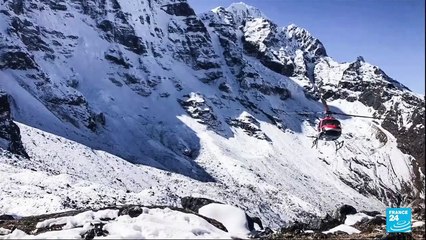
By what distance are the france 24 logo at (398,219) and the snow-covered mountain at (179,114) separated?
24.4 metres

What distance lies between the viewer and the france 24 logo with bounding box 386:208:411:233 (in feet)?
40.3

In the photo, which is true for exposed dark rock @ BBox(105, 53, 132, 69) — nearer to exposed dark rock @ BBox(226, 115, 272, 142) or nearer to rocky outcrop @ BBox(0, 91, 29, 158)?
exposed dark rock @ BBox(226, 115, 272, 142)

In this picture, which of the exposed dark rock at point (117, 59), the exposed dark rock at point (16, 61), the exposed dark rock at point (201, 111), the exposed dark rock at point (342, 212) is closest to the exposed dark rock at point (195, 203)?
the exposed dark rock at point (342, 212)

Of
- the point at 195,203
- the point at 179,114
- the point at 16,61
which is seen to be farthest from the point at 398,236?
the point at 179,114

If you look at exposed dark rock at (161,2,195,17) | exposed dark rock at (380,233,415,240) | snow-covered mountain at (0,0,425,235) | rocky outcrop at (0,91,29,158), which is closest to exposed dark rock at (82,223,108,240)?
exposed dark rock at (380,233,415,240)

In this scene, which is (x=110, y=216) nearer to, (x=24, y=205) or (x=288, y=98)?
(x=24, y=205)

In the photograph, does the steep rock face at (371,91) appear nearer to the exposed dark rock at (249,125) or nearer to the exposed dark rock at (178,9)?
the exposed dark rock at (249,125)

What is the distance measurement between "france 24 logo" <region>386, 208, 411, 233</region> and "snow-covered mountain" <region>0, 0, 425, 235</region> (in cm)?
2442

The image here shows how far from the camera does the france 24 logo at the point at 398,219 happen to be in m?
12.3

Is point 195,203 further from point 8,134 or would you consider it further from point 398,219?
point 8,134

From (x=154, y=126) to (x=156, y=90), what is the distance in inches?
698

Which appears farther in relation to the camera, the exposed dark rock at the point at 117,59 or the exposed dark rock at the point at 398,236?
the exposed dark rock at the point at 117,59

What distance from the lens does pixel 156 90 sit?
126875mm

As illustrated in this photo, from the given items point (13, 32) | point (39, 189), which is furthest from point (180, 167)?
point (39, 189)
